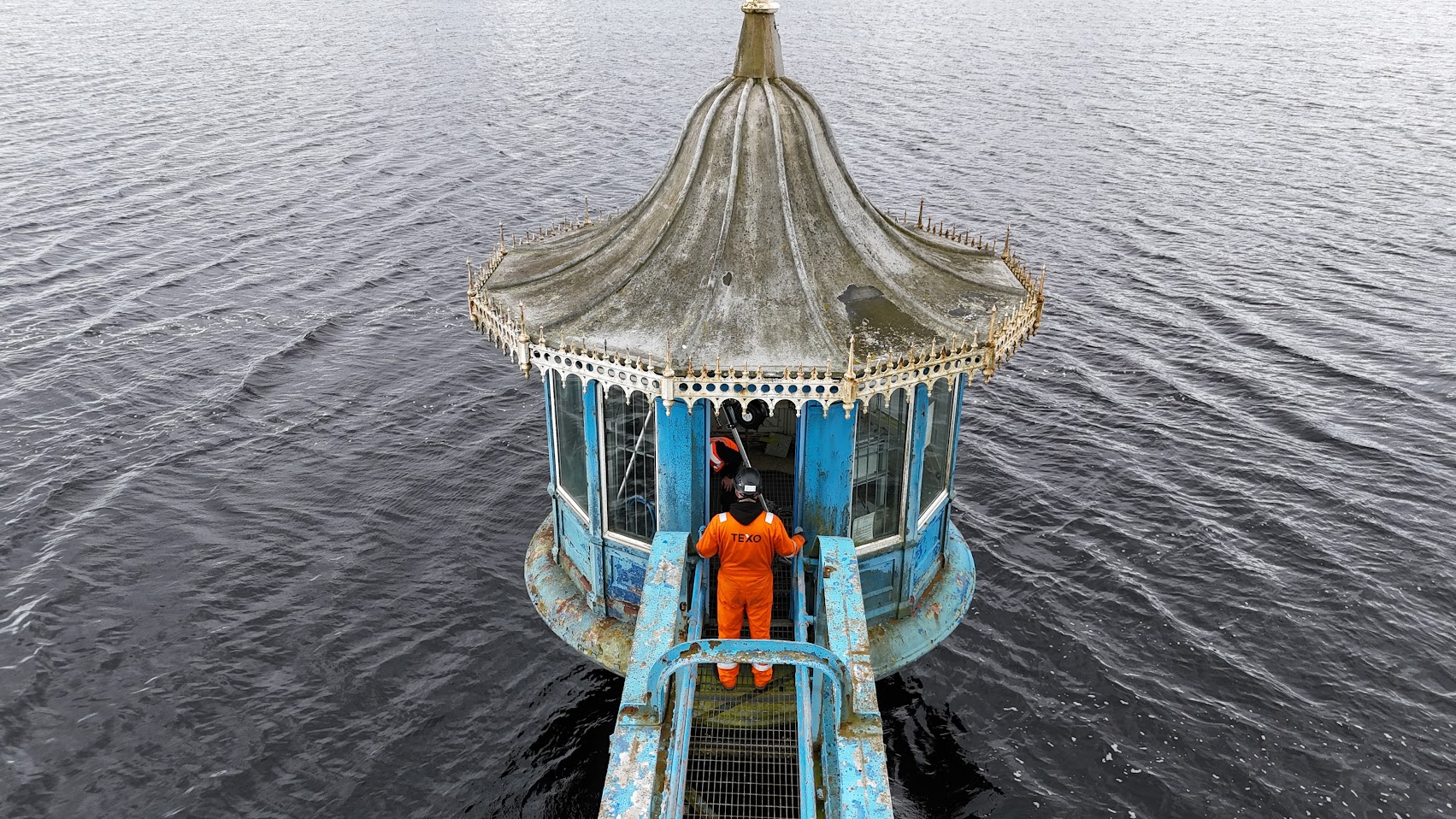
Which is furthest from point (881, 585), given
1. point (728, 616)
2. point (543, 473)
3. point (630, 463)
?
point (543, 473)

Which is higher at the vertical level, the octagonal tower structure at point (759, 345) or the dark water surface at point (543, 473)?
the octagonal tower structure at point (759, 345)

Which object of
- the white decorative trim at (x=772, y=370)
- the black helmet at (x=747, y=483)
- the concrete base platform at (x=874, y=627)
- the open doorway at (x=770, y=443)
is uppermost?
the white decorative trim at (x=772, y=370)

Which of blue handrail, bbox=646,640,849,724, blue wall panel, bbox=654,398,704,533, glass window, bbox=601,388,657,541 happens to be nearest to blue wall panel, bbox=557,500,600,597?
glass window, bbox=601,388,657,541

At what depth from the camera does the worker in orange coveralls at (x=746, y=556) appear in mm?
11969

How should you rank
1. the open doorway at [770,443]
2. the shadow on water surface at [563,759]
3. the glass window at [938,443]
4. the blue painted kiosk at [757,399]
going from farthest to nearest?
the shadow on water surface at [563,759]
the open doorway at [770,443]
the glass window at [938,443]
the blue painted kiosk at [757,399]

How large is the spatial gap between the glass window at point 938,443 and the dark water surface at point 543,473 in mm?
6042

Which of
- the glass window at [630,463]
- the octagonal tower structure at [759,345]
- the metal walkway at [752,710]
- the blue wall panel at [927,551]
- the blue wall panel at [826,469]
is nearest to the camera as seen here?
the metal walkway at [752,710]

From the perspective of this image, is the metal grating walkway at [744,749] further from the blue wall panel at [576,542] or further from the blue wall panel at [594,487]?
the blue wall panel at [576,542]

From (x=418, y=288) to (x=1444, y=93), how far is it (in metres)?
66.5

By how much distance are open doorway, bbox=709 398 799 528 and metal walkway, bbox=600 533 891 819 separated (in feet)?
4.34

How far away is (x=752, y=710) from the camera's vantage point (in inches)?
484

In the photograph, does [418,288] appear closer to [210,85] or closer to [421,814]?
[421,814]

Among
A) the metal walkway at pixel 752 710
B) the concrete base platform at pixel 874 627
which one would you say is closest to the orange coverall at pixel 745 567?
the metal walkway at pixel 752 710

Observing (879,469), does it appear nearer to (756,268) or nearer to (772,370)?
(772,370)
